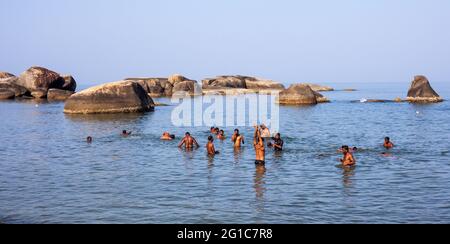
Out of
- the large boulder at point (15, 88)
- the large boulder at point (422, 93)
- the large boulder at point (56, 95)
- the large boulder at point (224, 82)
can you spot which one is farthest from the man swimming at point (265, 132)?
the large boulder at point (224, 82)

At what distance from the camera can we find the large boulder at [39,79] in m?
88.5

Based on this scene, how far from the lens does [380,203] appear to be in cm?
1711

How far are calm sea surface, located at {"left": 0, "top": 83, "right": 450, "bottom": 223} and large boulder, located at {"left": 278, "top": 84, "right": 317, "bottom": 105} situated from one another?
1380 inches

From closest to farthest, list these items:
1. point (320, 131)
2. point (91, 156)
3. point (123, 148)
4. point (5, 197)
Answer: point (5, 197) < point (91, 156) < point (123, 148) < point (320, 131)

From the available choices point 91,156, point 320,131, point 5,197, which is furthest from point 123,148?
point 320,131

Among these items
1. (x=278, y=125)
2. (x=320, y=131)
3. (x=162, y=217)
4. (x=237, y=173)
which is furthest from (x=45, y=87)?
(x=162, y=217)

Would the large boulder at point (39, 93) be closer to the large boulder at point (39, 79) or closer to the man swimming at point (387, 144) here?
the large boulder at point (39, 79)

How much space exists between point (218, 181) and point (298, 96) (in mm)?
53529

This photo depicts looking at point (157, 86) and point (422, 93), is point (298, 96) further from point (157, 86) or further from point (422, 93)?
point (157, 86)

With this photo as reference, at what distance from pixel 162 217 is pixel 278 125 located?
3184cm

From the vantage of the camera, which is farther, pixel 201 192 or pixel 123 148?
pixel 123 148

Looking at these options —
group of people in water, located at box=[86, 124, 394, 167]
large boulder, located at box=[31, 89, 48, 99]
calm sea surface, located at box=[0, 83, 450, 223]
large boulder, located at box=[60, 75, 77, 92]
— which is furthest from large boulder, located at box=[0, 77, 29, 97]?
group of people in water, located at box=[86, 124, 394, 167]

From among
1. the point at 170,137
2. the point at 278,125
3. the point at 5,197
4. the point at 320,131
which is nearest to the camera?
the point at 5,197
